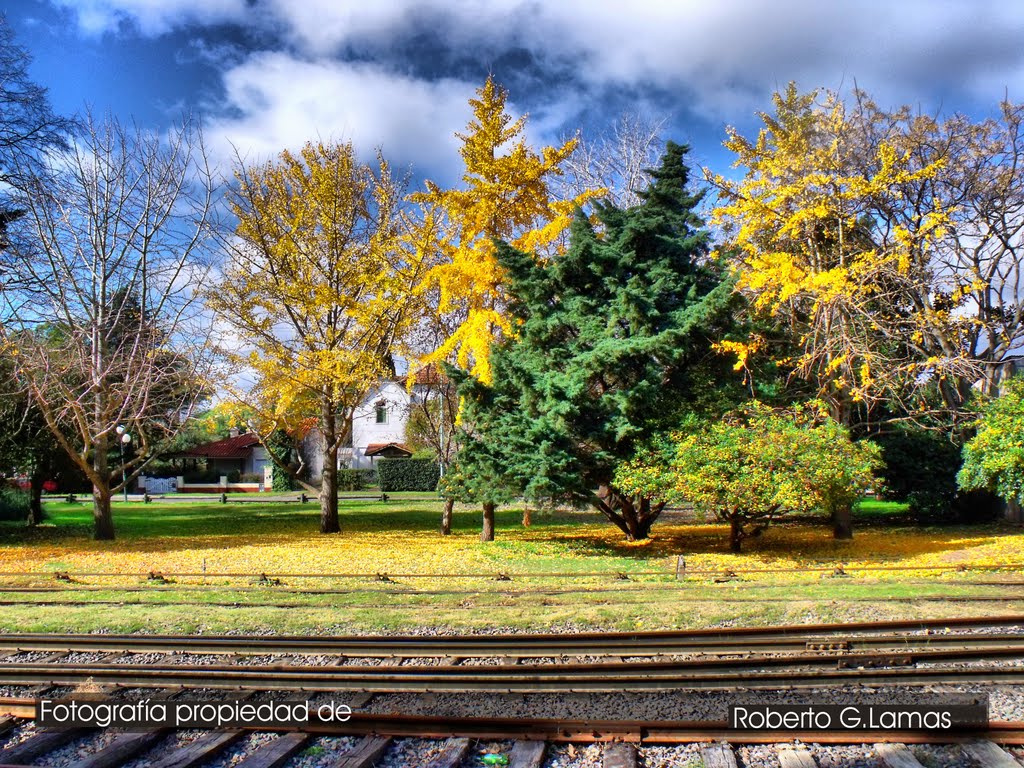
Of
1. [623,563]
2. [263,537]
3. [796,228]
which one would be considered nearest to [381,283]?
[263,537]

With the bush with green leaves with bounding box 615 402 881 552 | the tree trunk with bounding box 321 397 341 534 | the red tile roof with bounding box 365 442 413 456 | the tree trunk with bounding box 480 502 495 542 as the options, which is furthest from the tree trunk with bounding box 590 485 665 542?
the red tile roof with bounding box 365 442 413 456

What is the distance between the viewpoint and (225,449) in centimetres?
5953

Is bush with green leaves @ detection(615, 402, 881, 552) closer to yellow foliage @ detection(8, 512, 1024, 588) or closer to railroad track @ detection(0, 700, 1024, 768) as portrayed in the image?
yellow foliage @ detection(8, 512, 1024, 588)

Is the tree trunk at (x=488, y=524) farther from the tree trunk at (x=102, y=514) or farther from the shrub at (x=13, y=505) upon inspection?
the shrub at (x=13, y=505)

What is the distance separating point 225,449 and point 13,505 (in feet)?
102

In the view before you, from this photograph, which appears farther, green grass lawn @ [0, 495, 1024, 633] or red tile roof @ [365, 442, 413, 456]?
red tile roof @ [365, 442, 413, 456]

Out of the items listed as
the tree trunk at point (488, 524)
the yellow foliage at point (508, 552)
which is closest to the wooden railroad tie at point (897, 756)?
the yellow foliage at point (508, 552)

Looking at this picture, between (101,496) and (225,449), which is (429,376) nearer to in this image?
(101,496)

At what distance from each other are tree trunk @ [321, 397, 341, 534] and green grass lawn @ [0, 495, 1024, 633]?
55 centimetres

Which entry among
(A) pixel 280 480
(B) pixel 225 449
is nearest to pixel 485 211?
(A) pixel 280 480

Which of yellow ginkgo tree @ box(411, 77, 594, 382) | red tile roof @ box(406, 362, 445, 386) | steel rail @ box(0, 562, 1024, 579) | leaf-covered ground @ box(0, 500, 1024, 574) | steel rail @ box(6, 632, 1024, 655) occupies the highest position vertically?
yellow ginkgo tree @ box(411, 77, 594, 382)

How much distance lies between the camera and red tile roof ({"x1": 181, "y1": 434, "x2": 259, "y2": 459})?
193ft

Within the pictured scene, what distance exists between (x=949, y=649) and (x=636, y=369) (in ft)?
37.0

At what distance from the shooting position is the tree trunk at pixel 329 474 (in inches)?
891
